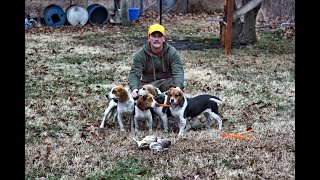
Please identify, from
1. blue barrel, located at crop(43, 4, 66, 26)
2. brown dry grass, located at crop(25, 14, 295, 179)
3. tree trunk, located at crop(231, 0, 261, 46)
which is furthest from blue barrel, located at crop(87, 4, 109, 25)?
tree trunk, located at crop(231, 0, 261, 46)

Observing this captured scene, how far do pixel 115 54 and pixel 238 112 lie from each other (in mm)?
7176

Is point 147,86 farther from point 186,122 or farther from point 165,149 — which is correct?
point 165,149

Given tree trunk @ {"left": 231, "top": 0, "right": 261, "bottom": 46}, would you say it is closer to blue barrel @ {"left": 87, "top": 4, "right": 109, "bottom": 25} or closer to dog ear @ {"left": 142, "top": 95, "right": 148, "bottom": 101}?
blue barrel @ {"left": 87, "top": 4, "right": 109, "bottom": 25}

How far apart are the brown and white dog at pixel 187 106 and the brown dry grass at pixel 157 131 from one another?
0.75 ft

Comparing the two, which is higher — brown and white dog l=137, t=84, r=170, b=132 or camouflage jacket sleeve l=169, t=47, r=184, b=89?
camouflage jacket sleeve l=169, t=47, r=184, b=89

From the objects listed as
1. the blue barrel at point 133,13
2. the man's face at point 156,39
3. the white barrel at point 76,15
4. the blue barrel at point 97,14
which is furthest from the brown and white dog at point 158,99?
the blue barrel at point 133,13

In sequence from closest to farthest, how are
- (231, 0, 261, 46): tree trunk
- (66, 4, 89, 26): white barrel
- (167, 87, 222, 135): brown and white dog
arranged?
(167, 87, 222, 135): brown and white dog
(231, 0, 261, 46): tree trunk
(66, 4, 89, 26): white barrel

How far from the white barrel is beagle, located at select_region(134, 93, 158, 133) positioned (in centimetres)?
1653

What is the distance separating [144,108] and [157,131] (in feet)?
1.28

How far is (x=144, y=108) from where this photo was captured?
672 centimetres

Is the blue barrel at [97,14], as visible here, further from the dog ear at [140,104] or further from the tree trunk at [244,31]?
the dog ear at [140,104]

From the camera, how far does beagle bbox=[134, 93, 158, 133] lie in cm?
666

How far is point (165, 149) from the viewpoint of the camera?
5.71 m
